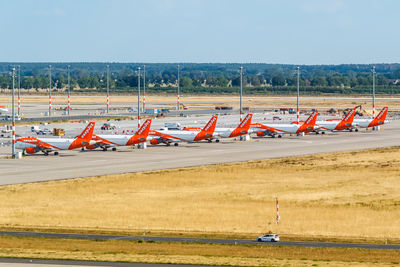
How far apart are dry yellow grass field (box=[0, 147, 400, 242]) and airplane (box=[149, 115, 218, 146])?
29704mm

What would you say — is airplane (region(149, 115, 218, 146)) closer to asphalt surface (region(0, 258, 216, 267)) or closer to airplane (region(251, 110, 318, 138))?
airplane (region(251, 110, 318, 138))

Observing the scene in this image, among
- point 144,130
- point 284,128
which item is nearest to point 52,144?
point 144,130

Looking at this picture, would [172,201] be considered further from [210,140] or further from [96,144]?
[210,140]

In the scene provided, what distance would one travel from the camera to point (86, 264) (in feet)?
162

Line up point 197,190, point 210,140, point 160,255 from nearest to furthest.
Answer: point 160,255, point 197,190, point 210,140

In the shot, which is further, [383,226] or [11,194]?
[11,194]

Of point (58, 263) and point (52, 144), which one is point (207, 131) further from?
point (58, 263)

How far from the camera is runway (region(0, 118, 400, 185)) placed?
9950cm

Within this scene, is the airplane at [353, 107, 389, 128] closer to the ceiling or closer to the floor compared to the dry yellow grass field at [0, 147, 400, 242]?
closer to the ceiling

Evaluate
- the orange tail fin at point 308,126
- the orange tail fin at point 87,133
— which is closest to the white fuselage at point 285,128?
the orange tail fin at point 308,126

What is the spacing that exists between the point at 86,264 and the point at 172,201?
99.5 feet

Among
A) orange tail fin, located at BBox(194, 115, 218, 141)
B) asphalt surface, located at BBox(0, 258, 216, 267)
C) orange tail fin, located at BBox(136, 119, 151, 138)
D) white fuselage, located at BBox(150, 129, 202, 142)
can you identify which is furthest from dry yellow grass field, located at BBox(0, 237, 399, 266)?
orange tail fin, located at BBox(194, 115, 218, 141)

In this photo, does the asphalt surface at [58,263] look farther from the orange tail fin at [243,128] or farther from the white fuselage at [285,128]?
the white fuselage at [285,128]

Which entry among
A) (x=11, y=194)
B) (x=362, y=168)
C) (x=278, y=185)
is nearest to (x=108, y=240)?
(x=11, y=194)
